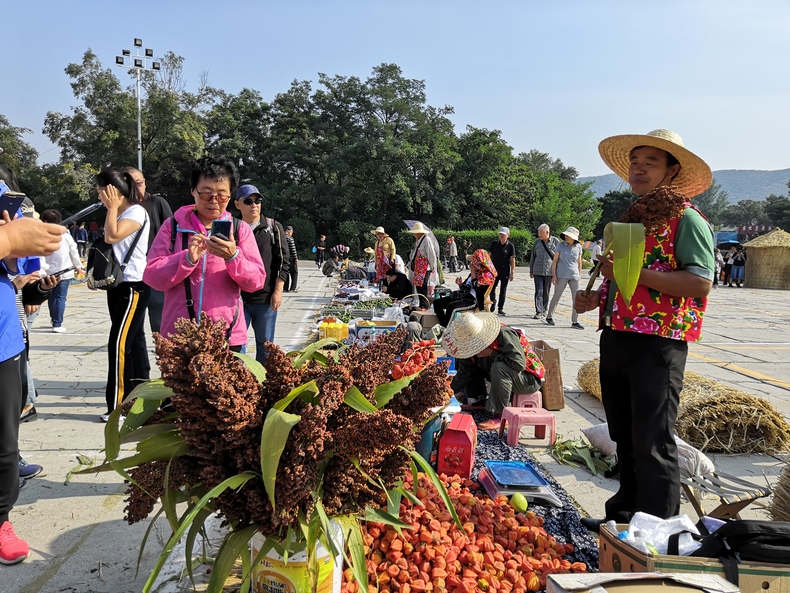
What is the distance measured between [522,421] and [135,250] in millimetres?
3470

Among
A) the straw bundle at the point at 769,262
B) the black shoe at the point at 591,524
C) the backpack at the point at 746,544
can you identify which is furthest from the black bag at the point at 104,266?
the straw bundle at the point at 769,262

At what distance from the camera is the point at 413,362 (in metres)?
3.19

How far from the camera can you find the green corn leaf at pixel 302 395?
179 centimetres

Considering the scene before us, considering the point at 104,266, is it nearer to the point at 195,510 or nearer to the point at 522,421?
the point at 195,510

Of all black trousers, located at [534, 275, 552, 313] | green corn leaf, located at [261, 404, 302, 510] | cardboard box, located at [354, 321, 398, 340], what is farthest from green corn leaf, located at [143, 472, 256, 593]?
black trousers, located at [534, 275, 552, 313]

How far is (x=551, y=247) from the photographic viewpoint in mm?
11195

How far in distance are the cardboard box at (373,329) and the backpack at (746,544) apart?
4470 millimetres

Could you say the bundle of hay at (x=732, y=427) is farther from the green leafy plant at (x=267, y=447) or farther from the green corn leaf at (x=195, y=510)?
the green corn leaf at (x=195, y=510)

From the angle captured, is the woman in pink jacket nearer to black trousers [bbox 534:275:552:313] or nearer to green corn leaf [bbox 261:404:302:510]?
green corn leaf [bbox 261:404:302:510]

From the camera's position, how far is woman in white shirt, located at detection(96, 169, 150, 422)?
4012mm

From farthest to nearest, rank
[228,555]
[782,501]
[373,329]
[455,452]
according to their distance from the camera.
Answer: [373,329] < [455,452] < [782,501] < [228,555]

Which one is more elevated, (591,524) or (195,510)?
(195,510)

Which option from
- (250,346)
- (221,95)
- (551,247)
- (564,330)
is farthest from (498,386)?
(221,95)

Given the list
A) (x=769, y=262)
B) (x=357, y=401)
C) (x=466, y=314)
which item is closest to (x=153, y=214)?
(x=466, y=314)
